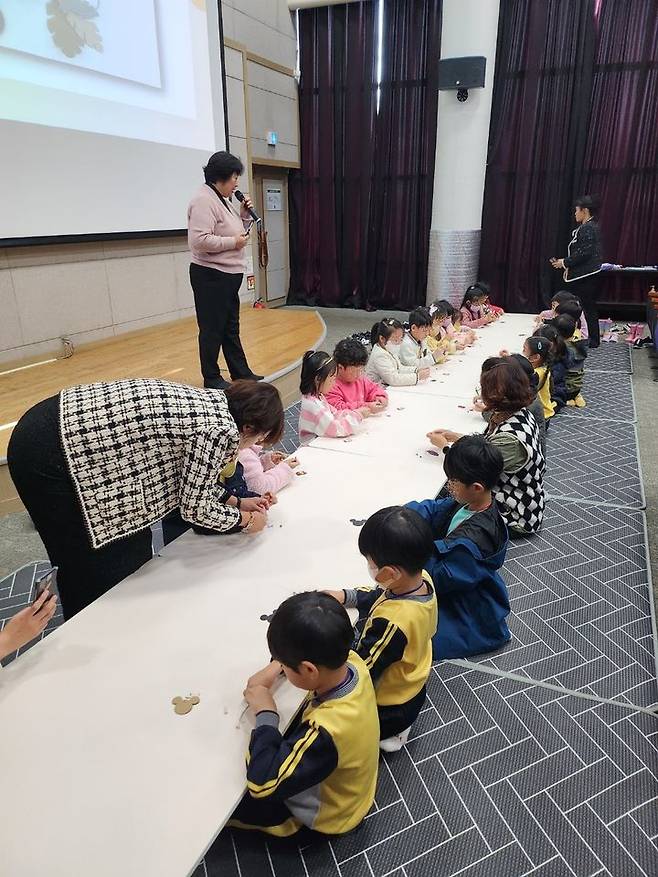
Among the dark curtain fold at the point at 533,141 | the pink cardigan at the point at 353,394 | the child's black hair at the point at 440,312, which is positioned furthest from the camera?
the dark curtain fold at the point at 533,141

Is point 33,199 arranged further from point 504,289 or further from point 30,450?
point 504,289

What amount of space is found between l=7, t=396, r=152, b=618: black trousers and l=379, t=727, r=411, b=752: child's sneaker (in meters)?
0.70

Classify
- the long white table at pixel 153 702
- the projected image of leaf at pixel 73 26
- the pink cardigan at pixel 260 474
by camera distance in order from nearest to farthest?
the long white table at pixel 153 702, the pink cardigan at pixel 260 474, the projected image of leaf at pixel 73 26

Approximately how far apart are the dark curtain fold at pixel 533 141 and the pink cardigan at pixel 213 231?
154 inches

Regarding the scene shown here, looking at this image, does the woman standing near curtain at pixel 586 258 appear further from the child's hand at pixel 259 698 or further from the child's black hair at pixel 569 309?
the child's hand at pixel 259 698

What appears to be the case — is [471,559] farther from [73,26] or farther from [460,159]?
[460,159]

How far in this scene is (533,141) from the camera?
5.75 meters

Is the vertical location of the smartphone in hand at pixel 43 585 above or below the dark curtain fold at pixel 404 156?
below

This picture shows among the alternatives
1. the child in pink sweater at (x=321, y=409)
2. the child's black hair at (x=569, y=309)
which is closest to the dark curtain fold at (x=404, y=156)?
the child's black hair at (x=569, y=309)

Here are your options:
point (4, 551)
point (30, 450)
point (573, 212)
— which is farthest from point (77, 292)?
point (573, 212)

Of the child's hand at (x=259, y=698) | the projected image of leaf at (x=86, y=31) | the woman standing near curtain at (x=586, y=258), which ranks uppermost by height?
the projected image of leaf at (x=86, y=31)

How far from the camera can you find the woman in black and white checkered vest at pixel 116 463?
1.24 m

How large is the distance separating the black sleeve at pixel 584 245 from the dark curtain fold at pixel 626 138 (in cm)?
110

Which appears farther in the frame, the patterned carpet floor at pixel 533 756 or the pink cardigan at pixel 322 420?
the pink cardigan at pixel 322 420
